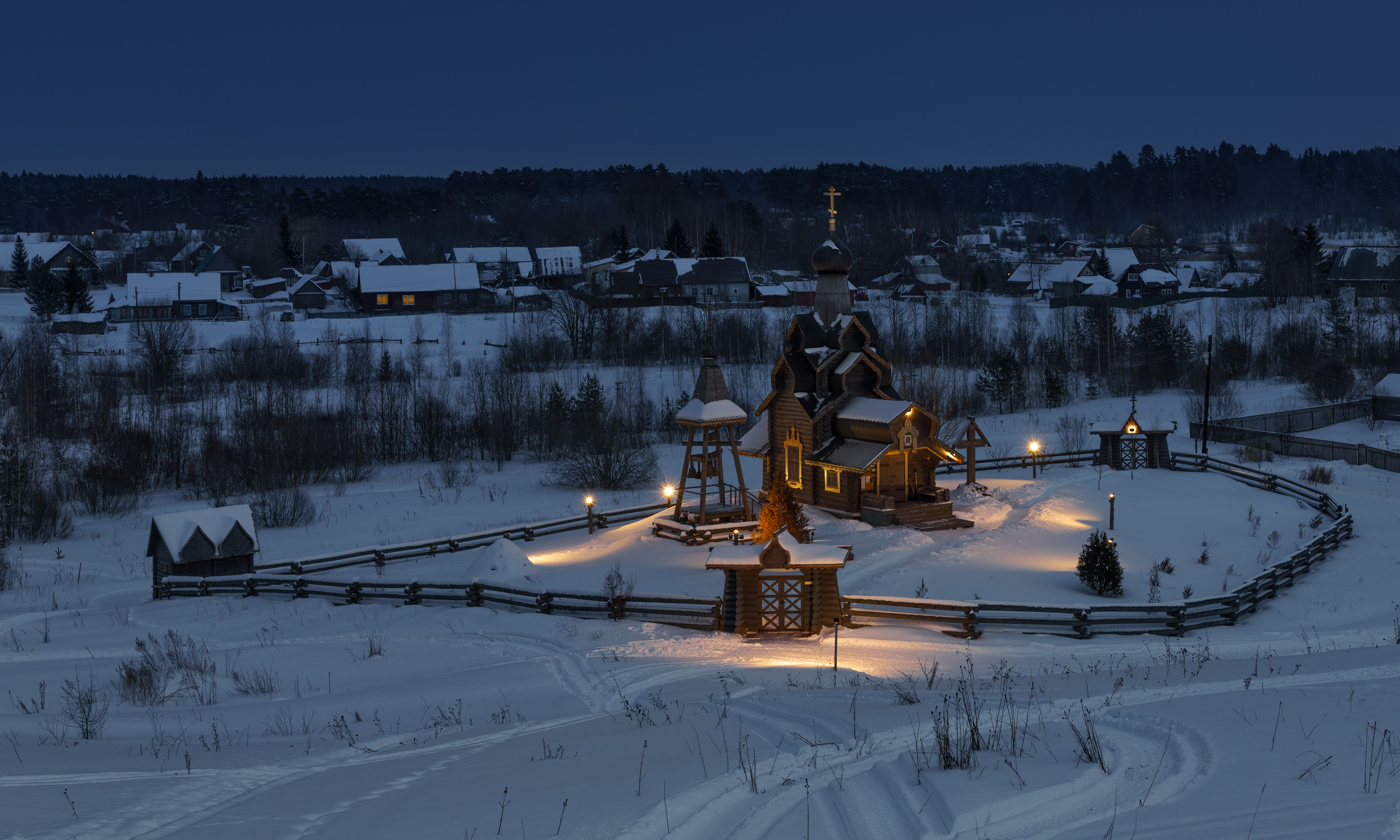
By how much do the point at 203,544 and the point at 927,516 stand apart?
1854 cm

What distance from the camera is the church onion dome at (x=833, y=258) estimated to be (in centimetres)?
2869

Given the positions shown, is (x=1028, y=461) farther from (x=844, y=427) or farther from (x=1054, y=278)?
(x=1054, y=278)

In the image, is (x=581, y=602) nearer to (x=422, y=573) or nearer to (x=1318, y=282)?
(x=422, y=573)

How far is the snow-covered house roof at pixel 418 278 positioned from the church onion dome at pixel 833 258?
5784 centimetres

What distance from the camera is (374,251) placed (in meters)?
108

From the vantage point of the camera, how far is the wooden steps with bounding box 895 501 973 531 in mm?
26156

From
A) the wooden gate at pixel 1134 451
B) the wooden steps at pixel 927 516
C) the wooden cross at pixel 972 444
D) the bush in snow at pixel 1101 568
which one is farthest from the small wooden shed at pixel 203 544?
the wooden gate at pixel 1134 451

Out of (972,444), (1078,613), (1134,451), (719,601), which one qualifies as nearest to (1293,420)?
(1134,451)

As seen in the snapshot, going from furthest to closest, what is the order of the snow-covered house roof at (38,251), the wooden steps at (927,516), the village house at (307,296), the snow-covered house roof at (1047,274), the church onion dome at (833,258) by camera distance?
the snow-covered house roof at (38,251) < the snow-covered house roof at (1047,274) < the village house at (307,296) < the church onion dome at (833,258) < the wooden steps at (927,516)

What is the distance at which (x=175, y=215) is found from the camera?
A: 172 meters

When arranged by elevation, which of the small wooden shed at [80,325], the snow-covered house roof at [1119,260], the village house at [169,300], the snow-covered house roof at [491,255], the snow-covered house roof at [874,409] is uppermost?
the snow-covered house roof at [491,255]

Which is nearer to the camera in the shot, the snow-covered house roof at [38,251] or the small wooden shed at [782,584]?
the small wooden shed at [782,584]

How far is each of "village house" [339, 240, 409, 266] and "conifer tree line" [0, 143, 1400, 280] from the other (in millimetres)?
2358

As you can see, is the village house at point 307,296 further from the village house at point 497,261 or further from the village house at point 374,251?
the village house at point 374,251
